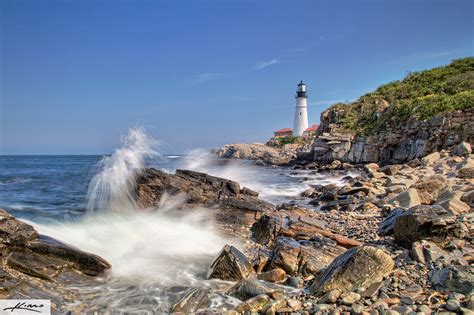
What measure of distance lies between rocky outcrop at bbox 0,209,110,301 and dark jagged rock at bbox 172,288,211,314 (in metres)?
2.26

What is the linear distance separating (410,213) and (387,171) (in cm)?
1616

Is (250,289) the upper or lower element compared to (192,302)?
upper

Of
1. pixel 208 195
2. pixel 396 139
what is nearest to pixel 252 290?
pixel 208 195

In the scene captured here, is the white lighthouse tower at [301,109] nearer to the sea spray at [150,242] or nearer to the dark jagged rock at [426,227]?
the sea spray at [150,242]

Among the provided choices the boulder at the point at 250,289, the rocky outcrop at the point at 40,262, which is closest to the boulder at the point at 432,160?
the boulder at the point at 250,289

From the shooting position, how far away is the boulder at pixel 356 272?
4988 mm

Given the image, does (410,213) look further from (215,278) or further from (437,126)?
(437,126)

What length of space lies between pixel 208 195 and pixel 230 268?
6.61 metres

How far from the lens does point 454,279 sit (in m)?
4.42

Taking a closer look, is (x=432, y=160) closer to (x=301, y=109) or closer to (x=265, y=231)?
(x=265, y=231)

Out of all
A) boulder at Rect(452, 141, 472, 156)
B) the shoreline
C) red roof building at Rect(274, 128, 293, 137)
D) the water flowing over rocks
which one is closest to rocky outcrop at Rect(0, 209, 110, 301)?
the shoreline

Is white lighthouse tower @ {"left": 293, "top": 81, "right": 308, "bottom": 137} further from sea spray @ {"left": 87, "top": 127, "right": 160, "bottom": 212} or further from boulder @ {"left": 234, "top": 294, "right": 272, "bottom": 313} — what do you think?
boulder @ {"left": 234, "top": 294, "right": 272, "bottom": 313}

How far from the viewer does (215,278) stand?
21.1 ft

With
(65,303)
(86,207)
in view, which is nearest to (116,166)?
(86,207)
